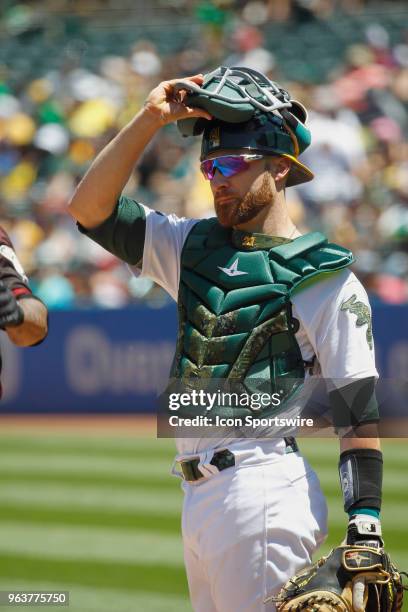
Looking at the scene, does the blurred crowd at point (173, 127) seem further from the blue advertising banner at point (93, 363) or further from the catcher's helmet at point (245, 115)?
the catcher's helmet at point (245, 115)

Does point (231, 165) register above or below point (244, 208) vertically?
above

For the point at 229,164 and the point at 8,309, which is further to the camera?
the point at 229,164

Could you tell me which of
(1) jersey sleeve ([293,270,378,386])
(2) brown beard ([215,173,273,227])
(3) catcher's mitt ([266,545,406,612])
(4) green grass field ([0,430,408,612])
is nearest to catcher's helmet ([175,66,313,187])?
(2) brown beard ([215,173,273,227])

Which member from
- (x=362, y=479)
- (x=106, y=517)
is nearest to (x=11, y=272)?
(x=362, y=479)


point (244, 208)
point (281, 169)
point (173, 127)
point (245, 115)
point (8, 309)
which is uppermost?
point (245, 115)

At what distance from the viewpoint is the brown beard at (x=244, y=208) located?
3.29 metres

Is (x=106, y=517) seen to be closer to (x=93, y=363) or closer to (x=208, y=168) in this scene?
(x=208, y=168)

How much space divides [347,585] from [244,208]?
118cm

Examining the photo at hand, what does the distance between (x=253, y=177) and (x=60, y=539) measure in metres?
3.89

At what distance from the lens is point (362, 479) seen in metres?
2.97

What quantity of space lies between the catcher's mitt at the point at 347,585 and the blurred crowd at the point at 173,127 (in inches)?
338

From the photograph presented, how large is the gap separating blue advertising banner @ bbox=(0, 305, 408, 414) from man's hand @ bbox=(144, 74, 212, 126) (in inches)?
328

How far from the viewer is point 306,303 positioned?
10.3ft

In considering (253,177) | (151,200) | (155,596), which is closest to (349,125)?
(151,200)
